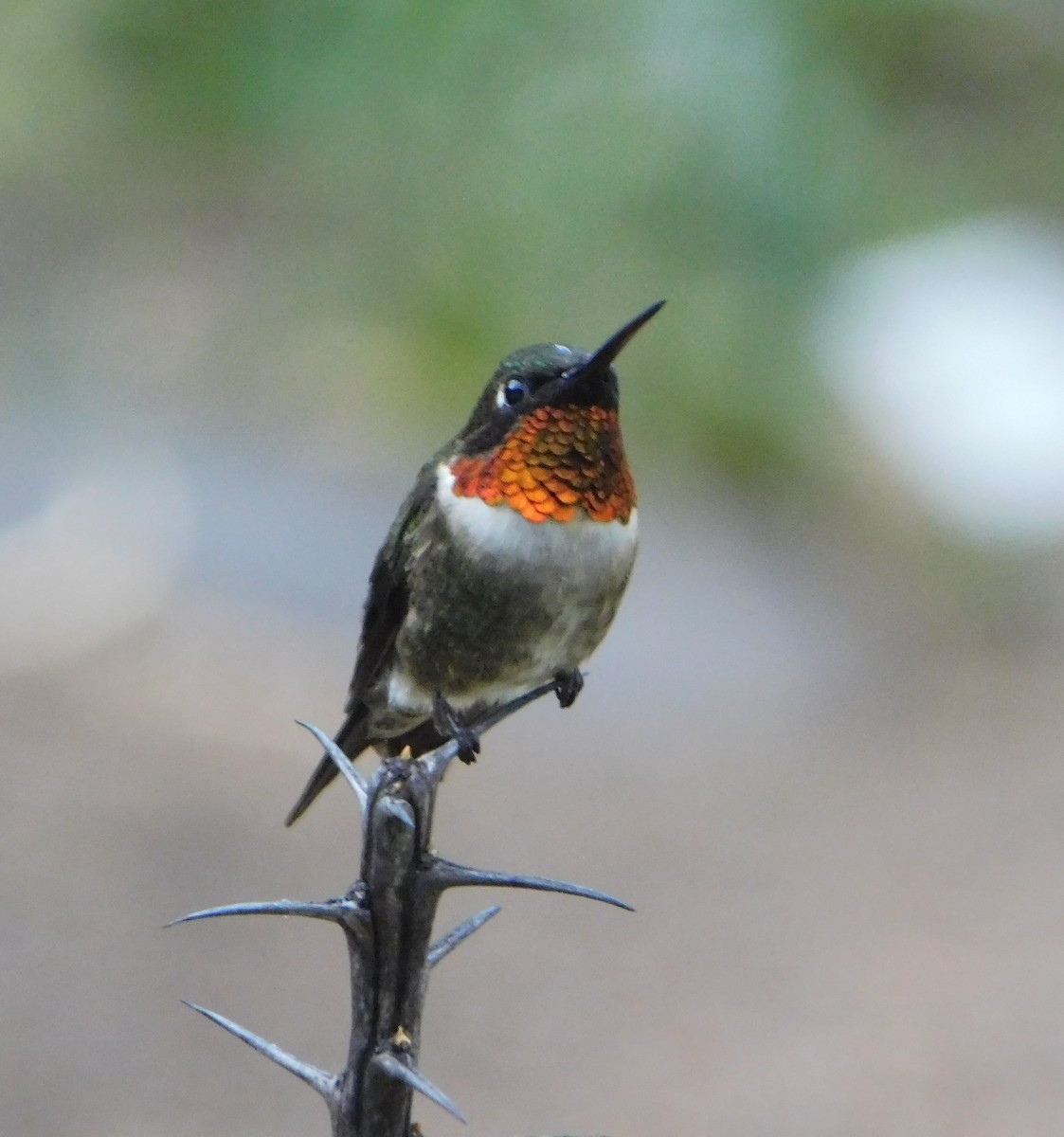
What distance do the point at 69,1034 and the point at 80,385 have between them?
210 inches

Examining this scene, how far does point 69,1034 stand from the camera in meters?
5.95

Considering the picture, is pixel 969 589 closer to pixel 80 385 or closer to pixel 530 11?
pixel 80 385

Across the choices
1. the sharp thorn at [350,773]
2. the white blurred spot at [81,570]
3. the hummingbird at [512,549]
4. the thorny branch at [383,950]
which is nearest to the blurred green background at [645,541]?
→ the white blurred spot at [81,570]

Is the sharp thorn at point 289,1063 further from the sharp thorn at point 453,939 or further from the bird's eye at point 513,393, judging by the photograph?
the bird's eye at point 513,393

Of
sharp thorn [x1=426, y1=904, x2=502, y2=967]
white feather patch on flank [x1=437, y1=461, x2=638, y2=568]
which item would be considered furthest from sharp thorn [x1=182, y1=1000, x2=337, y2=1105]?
white feather patch on flank [x1=437, y1=461, x2=638, y2=568]

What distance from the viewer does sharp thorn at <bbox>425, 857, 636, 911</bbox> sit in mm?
1420

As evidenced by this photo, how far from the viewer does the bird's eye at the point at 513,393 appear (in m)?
2.28

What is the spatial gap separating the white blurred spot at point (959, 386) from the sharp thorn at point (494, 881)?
7.05m

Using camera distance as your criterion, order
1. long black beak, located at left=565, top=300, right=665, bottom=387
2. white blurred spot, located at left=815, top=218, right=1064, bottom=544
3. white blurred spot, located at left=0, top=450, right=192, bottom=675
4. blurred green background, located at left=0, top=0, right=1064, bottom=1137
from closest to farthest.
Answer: long black beak, located at left=565, top=300, right=665, bottom=387 < blurred green background, located at left=0, top=0, right=1064, bottom=1137 < white blurred spot, located at left=0, top=450, right=192, bottom=675 < white blurred spot, located at left=815, top=218, right=1064, bottom=544

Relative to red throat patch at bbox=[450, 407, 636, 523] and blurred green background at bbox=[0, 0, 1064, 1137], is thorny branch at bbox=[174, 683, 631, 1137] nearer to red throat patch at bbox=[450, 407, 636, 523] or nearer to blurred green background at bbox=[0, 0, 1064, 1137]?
red throat patch at bbox=[450, 407, 636, 523]

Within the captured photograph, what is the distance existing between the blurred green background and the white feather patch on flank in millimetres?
732

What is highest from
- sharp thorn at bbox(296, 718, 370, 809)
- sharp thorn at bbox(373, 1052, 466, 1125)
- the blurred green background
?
the blurred green background

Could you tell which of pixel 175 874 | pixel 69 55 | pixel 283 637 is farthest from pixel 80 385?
pixel 69 55

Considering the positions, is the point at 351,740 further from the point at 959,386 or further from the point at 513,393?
the point at 959,386
